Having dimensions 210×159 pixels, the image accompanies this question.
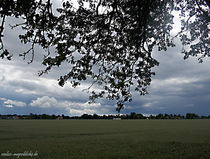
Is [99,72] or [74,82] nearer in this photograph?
[74,82]

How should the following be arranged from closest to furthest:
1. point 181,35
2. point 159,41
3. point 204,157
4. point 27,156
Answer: point 204,157
point 27,156
point 159,41
point 181,35

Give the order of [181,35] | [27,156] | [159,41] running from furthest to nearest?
[181,35] < [159,41] < [27,156]

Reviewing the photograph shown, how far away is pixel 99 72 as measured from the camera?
1233cm

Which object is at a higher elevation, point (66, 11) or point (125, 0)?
point (125, 0)

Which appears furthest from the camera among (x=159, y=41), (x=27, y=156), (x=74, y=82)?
(x=159, y=41)

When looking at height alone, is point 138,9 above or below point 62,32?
above

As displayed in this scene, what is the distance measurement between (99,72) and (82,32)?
2.84 meters

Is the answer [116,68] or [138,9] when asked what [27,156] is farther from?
[138,9]

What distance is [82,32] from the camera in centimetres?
1239

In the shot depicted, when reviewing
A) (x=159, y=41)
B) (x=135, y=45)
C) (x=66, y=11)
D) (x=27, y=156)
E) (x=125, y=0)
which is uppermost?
(x=125, y=0)

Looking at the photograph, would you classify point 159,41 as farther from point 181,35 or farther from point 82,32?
point 82,32

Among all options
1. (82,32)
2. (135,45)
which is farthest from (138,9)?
(82,32)

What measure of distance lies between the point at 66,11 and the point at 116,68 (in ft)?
16.2

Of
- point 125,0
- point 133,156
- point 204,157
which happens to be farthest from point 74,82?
point 204,157
